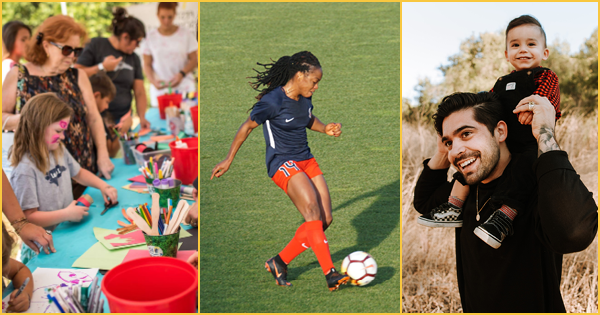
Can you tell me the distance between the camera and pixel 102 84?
4.23 metres

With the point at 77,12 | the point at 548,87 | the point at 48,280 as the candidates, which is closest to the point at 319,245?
the point at 548,87

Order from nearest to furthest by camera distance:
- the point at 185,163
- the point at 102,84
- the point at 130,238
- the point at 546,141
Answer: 1. the point at 546,141
2. the point at 130,238
3. the point at 185,163
4. the point at 102,84

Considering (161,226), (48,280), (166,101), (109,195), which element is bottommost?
(48,280)

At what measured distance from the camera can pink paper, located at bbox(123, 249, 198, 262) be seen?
262cm

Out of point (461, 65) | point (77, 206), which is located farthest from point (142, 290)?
point (461, 65)

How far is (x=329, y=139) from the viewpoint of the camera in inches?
103

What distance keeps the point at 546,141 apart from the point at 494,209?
381 millimetres

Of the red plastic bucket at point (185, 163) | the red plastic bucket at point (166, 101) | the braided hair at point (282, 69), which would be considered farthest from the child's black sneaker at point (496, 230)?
the red plastic bucket at point (166, 101)

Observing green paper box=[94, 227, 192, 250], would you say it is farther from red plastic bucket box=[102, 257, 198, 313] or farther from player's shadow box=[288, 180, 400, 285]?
player's shadow box=[288, 180, 400, 285]

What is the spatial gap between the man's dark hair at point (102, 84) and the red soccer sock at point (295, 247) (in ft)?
8.69

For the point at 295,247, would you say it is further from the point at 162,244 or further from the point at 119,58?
the point at 119,58

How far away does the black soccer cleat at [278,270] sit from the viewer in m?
2.51

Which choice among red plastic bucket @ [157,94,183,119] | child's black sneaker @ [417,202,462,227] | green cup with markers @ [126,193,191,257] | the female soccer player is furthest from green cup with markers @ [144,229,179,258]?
red plastic bucket @ [157,94,183,119]

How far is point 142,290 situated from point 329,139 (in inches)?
50.0
